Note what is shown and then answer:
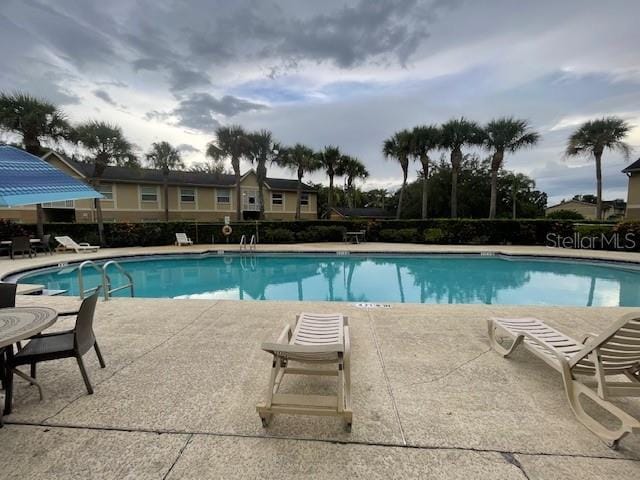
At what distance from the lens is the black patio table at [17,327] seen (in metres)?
2.14

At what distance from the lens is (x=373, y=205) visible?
51156 mm

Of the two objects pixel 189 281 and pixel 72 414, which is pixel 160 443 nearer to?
pixel 72 414

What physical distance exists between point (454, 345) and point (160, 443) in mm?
3151

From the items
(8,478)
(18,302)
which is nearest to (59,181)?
(8,478)

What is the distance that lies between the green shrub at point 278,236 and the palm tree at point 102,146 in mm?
8175

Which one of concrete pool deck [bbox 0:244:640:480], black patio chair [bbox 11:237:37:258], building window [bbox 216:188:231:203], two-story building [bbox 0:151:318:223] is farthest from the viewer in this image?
building window [bbox 216:188:231:203]

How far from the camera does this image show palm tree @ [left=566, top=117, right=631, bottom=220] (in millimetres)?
19500

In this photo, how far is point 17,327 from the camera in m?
2.31

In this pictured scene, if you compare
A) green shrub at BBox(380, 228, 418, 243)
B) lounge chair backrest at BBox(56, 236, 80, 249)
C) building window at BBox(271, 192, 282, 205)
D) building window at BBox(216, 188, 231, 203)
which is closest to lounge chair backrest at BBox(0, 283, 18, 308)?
lounge chair backrest at BBox(56, 236, 80, 249)

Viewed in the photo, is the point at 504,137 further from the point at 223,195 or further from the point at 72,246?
the point at 72,246

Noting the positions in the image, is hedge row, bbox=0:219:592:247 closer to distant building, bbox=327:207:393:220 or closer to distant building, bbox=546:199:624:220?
distant building, bbox=327:207:393:220

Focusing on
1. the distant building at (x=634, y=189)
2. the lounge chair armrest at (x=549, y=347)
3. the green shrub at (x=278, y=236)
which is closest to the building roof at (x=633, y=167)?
the distant building at (x=634, y=189)

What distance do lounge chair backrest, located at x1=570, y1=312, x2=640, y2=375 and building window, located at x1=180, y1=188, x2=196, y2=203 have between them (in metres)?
25.9

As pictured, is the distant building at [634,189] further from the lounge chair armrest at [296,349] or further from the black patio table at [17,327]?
the black patio table at [17,327]
